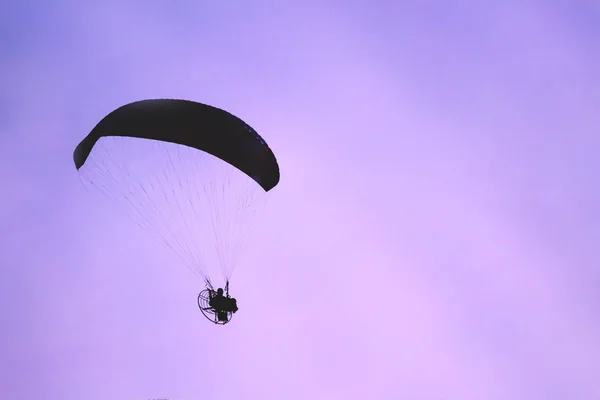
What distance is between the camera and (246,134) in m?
19.4

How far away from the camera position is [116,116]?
712 inches

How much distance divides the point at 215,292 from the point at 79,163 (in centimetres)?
586

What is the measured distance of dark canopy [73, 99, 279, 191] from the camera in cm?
1822

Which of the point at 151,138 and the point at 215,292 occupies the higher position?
the point at 151,138

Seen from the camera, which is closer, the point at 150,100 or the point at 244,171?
the point at 150,100

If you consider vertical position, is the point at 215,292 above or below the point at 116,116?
below

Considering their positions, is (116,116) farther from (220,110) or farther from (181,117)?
(220,110)

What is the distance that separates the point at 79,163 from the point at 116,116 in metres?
1.92

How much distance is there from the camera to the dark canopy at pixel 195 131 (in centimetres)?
1822

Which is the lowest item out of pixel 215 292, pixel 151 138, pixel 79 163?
pixel 215 292

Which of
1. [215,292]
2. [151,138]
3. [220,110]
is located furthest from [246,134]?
[215,292]

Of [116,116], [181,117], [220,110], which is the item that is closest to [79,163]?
[116,116]

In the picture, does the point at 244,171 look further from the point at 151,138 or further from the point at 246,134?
the point at 151,138

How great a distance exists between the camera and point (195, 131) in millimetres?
19266
